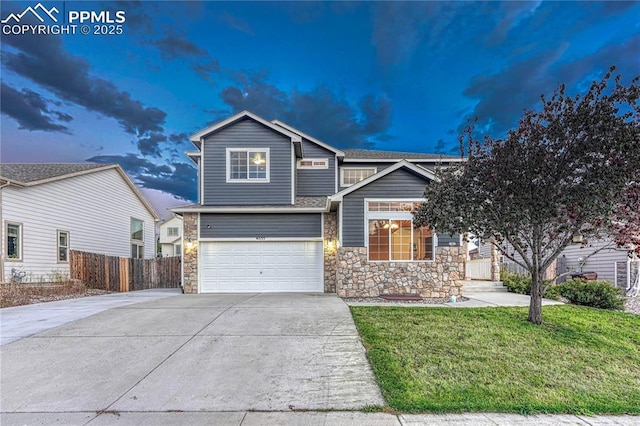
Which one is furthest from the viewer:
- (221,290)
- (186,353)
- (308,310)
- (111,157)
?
(111,157)

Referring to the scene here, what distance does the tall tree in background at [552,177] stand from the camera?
228 inches

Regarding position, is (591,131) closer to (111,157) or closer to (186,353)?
(186,353)

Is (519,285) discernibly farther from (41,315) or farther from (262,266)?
(41,315)

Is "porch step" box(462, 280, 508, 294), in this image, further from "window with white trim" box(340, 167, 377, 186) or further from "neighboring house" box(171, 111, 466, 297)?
A: "window with white trim" box(340, 167, 377, 186)

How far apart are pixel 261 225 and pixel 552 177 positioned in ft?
31.5

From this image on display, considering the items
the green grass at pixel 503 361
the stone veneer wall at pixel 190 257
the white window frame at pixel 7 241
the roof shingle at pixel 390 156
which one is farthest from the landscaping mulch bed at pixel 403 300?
the white window frame at pixel 7 241

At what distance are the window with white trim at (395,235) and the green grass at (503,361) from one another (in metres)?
3.42

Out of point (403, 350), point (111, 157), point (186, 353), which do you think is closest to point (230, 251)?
point (186, 353)

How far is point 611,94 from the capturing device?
19.6 feet

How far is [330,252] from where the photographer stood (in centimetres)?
1294

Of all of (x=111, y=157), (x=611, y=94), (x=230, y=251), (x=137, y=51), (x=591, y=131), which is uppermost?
(x=137, y=51)

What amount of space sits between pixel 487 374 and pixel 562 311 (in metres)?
5.66

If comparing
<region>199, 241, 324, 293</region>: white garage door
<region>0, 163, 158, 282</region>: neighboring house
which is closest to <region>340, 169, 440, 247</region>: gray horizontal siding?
<region>199, 241, 324, 293</region>: white garage door

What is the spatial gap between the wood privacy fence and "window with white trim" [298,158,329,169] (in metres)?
8.38
